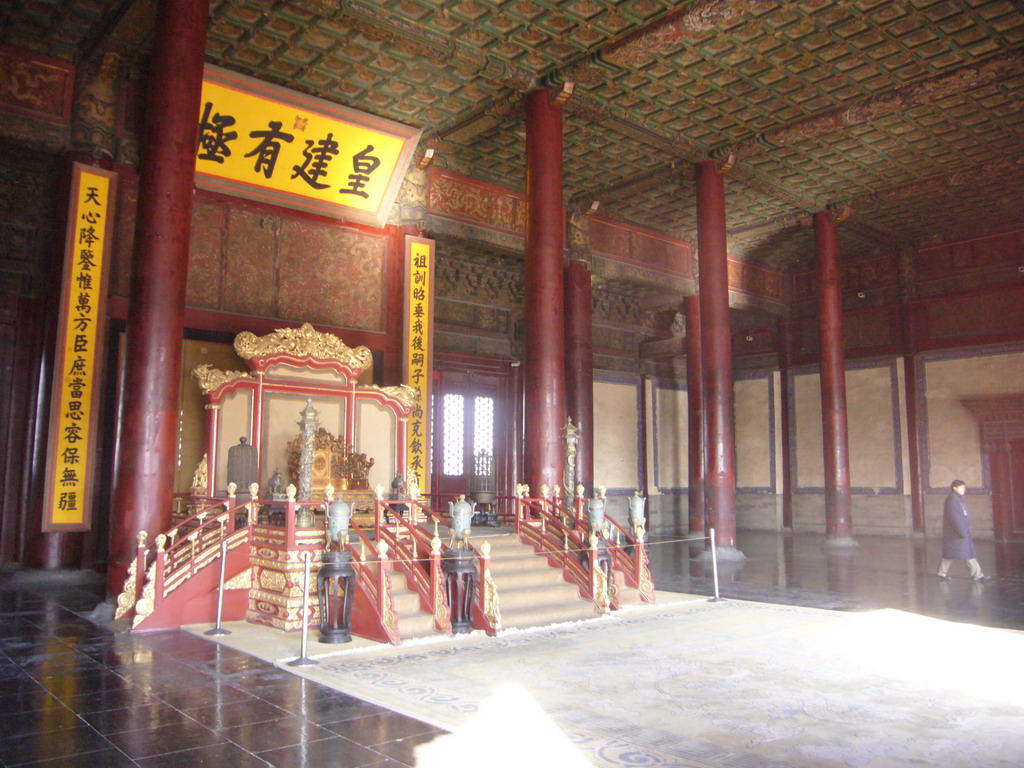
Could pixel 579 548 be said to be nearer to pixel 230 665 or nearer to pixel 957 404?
pixel 230 665

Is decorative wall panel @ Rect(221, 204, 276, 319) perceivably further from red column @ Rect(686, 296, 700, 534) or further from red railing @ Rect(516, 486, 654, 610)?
red column @ Rect(686, 296, 700, 534)

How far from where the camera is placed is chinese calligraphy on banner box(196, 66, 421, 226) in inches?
334

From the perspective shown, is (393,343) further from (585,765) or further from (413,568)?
(585,765)

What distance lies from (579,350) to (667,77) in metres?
4.62

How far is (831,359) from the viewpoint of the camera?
13.2 metres

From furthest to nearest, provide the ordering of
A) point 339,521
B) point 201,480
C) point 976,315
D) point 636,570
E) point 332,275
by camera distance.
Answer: point 976,315
point 332,275
point 201,480
point 636,570
point 339,521

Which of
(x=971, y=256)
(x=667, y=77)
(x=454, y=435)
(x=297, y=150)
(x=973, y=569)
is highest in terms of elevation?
(x=667, y=77)

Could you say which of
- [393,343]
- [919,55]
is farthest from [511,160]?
[919,55]

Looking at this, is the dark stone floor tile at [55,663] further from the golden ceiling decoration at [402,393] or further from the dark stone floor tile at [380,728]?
the golden ceiling decoration at [402,393]

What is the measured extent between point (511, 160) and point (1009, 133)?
6.75m

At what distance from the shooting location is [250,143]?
8758mm

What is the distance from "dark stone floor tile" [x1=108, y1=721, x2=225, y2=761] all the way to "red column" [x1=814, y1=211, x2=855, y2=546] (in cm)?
1163

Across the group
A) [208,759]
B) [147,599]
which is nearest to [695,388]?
[147,599]

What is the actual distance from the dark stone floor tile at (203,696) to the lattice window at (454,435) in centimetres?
884
